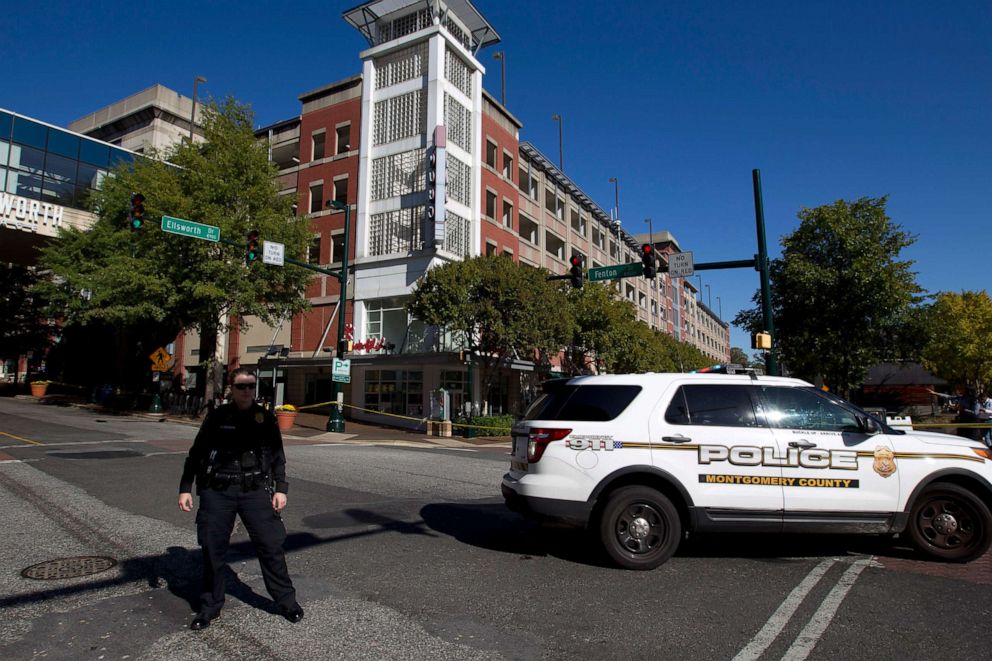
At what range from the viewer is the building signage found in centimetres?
3259

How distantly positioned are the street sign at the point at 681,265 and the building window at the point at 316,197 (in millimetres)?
22840

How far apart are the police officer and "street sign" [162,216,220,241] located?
1393 centimetres

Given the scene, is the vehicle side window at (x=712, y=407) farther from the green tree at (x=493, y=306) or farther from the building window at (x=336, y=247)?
the building window at (x=336, y=247)

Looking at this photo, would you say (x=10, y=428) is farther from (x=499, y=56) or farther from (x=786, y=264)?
(x=499, y=56)

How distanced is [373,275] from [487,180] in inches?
335

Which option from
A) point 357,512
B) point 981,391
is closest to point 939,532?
point 357,512

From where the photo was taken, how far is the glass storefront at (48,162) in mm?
35094

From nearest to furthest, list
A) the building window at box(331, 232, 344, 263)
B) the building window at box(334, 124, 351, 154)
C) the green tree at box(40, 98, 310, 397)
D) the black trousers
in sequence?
the black trousers
the green tree at box(40, 98, 310, 397)
the building window at box(331, 232, 344, 263)
the building window at box(334, 124, 351, 154)

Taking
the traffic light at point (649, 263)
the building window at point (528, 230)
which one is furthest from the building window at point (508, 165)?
the traffic light at point (649, 263)

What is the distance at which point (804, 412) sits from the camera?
5992 mm

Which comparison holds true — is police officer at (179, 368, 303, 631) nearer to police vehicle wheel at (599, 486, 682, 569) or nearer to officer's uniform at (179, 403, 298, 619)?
officer's uniform at (179, 403, 298, 619)

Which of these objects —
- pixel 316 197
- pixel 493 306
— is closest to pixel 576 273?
pixel 493 306

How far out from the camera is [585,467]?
18.7 feet

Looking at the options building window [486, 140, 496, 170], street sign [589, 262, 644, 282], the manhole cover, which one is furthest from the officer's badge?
building window [486, 140, 496, 170]
